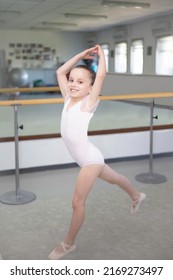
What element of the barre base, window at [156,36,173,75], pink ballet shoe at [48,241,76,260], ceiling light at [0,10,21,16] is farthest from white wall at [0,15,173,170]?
ceiling light at [0,10,21,16]

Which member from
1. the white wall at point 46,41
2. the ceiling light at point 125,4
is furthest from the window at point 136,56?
the white wall at point 46,41

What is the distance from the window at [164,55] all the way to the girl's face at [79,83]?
11780 millimetres

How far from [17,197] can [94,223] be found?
32.3 inches

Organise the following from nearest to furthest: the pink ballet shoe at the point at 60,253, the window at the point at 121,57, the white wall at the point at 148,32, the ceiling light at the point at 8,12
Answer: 1. the pink ballet shoe at the point at 60,253
2. the ceiling light at the point at 8,12
3. the white wall at the point at 148,32
4. the window at the point at 121,57

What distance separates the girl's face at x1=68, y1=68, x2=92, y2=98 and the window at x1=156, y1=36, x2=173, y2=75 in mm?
11780

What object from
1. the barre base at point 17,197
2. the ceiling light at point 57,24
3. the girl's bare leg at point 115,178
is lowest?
the barre base at point 17,197

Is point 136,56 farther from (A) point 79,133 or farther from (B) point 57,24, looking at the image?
(A) point 79,133

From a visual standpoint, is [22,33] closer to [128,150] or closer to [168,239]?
[128,150]

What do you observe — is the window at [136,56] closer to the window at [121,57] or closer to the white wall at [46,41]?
the window at [121,57]

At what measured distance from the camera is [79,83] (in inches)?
76.5

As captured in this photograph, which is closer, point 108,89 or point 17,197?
point 17,197

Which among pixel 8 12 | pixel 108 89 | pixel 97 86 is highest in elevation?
pixel 8 12

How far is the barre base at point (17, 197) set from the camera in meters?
2.98

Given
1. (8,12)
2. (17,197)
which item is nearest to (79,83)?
(17,197)
